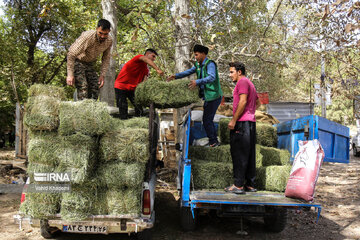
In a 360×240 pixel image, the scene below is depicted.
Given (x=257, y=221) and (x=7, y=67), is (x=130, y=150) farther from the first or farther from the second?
(x=7, y=67)

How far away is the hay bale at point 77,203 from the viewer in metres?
3.99

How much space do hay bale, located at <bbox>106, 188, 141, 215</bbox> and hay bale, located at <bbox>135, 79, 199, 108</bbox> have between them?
1.96 m

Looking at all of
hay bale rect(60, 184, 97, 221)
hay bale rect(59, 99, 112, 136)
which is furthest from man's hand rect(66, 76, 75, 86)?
hay bale rect(60, 184, 97, 221)

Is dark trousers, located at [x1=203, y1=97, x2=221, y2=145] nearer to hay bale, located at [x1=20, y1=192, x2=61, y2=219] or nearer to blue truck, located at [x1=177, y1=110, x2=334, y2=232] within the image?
blue truck, located at [x1=177, y1=110, x2=334, y2=232]

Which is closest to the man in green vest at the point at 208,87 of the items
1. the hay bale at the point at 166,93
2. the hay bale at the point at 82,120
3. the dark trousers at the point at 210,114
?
the dark trousers at the point at 210,114

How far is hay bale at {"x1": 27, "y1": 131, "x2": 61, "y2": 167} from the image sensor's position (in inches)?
157

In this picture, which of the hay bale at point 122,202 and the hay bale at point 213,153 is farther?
the hay bale at point 213,153

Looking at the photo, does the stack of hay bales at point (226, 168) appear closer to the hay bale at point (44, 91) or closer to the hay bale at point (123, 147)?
the hay bale at point (123, 147)

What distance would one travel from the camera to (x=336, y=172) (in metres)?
13.2

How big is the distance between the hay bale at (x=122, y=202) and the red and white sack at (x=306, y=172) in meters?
2.28

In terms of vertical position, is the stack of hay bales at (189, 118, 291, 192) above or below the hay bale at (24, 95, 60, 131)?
below

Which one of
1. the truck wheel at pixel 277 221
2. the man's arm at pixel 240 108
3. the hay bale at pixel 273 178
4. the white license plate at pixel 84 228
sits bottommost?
the truck wheel at pixel 277 221

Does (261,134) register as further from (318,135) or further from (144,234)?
(144,234)

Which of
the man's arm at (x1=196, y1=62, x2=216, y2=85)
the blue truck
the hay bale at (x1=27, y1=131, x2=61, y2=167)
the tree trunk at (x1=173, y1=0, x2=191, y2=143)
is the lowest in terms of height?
the blue truck
